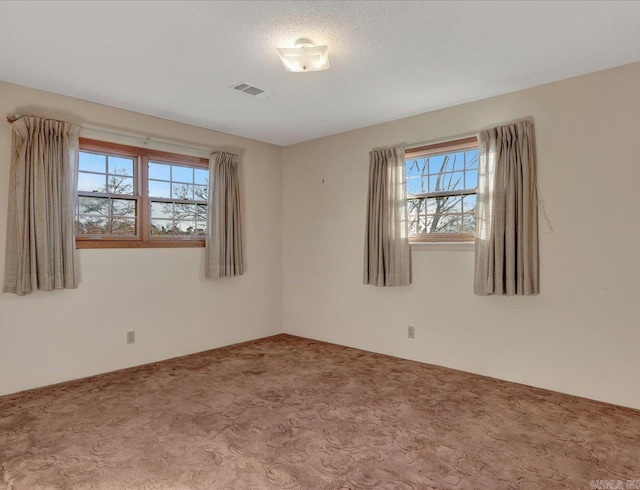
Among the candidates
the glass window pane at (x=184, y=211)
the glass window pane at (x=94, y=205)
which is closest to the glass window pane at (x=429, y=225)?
the glass window pane at (x=184, y=211)

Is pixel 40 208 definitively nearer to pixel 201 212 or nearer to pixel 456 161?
pixel 201 212

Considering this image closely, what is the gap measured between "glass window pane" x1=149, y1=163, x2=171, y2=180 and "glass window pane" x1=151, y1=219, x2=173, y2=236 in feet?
1.55

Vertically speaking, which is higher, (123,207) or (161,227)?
(123,207)

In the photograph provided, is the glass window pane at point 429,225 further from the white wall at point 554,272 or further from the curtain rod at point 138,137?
the curtain rod at point 138,137

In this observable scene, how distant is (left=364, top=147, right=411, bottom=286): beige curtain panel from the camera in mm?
4211

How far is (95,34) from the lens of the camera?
2545 millimetres

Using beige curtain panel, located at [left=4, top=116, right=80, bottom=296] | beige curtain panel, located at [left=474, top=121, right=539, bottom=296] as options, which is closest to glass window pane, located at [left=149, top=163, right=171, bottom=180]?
beige curtain panel, located at [left=4, top=116, right=80, bottom=296]

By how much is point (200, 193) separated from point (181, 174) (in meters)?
0.31

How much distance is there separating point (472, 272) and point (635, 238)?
127 cm

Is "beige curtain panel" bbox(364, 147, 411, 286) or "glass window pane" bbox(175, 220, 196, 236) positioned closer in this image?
"beige curtain panel" bbox(364, 147, 411, 286)

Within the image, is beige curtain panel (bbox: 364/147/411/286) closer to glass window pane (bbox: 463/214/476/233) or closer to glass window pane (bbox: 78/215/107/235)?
glass window pane (bbox: 463/214/476/233)

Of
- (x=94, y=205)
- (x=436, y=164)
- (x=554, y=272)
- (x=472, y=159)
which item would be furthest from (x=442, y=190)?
(x=94, y=205)

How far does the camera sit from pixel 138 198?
4125 millimetres

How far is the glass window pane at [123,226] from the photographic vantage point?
3.96 metres
